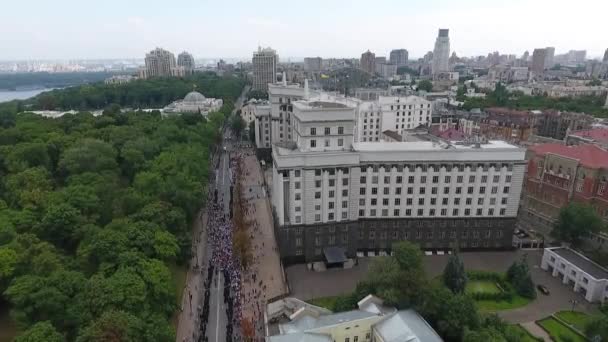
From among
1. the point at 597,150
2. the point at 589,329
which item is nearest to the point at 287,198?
the point at 589,329

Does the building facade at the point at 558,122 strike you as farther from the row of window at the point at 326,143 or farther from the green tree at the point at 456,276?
the green tree at the point at 456,276

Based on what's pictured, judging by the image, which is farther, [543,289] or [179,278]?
Answer: [179,278]

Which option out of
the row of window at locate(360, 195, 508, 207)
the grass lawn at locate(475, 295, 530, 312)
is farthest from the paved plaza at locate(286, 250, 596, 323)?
the row of window at locate(360, 195, 508, 207)

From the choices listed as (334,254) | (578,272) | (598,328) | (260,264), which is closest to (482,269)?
(578,272)

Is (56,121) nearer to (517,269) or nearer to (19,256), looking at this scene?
(19,256)

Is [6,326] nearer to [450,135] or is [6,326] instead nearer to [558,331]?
[558,331]

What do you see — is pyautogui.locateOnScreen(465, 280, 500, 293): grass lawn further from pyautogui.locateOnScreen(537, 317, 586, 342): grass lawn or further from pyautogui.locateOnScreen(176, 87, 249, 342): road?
pyautogui.locateOnScreen(176, 87, 249, 342): road
